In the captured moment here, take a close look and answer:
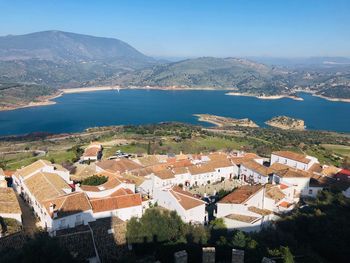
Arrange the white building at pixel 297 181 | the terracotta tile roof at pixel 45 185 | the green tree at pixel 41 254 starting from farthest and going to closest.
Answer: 1. the white building at pixel 297 181
2. the terracotta tile roof at pixel 45 185
3. the green tree at pixel 41 254

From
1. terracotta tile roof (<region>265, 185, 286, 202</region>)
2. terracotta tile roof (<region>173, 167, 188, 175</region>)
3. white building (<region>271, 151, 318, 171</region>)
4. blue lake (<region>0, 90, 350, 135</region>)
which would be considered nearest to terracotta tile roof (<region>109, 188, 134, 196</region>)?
terracotta tile roof (<region>173, 167, 188, 175</region>)

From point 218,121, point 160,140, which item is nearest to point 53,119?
point 218,121

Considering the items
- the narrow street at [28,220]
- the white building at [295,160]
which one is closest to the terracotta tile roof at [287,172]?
the white building at [295,160]

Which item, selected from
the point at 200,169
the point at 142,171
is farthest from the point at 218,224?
the point at 200,169

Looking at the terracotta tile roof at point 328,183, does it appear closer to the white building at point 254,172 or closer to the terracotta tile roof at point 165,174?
the white building at point 254,172

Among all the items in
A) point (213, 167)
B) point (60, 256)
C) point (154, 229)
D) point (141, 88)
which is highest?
point (60, 256)

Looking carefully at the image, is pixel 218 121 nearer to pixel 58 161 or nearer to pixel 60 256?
pixel 58 161

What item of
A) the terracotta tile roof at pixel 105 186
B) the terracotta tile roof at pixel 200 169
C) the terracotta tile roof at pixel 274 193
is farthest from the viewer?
the terracotta tile roof at pixel 200 169
